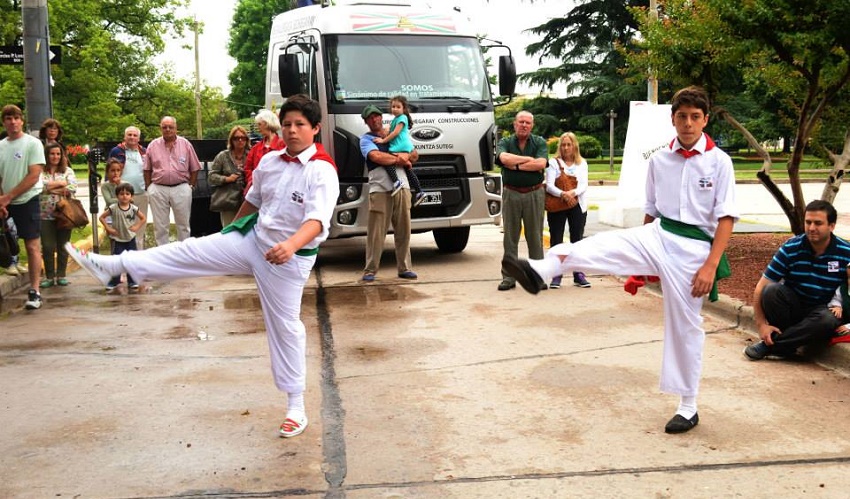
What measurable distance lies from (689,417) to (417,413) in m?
1.54

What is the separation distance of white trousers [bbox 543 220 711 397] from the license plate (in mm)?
6818

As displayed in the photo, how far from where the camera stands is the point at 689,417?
5.25 meters

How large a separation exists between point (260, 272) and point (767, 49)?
701 cm

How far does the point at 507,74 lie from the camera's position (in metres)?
12.6

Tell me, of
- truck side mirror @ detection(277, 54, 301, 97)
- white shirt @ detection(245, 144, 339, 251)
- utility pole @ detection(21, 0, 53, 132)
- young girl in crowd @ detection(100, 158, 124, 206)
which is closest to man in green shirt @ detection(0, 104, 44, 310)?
young girl in crowd @ detection(100, 158, 124, 206)

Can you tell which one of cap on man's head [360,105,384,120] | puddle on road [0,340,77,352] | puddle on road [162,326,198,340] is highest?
cap on man's head [360,105,384,120]

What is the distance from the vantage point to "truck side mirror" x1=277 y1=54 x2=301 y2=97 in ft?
38.7

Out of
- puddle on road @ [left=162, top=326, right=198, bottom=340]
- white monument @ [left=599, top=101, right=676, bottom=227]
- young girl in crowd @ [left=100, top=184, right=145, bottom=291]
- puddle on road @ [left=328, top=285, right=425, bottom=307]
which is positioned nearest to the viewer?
puddle on road @ [left=162, top=326, right=198, bottom=340]

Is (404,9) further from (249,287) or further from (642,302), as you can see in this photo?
(642,302)

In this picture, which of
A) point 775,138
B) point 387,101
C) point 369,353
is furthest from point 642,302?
point 775,138

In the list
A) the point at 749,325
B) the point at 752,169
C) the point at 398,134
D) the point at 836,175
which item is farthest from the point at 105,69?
the point at 749,325

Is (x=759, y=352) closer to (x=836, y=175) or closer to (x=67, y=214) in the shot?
(x=836, y=175)

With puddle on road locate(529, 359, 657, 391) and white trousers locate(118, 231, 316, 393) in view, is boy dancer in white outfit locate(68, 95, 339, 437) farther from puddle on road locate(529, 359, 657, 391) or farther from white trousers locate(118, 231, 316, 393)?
puddle on road locate(529, 359, 657, 391)

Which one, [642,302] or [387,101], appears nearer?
[642,302]
